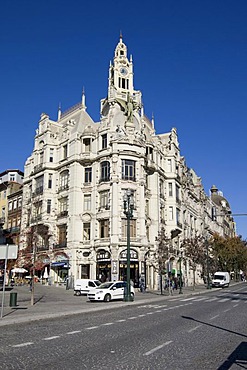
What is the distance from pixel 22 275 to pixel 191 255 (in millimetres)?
23556

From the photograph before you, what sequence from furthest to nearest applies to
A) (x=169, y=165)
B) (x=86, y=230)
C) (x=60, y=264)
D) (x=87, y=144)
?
1. (x=169, y=165)
2. (x=87, y=144)
3. (x=86, y=230)
4. (x=60, y=264)

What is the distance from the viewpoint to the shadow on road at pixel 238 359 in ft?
27.5

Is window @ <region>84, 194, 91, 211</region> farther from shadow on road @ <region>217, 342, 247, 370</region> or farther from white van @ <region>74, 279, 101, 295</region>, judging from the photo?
shadow on road @ <region>217, 342, 247, 370</region>

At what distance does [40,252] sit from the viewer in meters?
52.1

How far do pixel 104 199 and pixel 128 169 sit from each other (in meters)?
4.68

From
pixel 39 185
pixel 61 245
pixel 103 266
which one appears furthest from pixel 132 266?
pixel 39 185

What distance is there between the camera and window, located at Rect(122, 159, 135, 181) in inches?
1948

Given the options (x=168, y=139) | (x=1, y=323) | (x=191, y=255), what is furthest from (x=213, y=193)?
(x=1, y=323)

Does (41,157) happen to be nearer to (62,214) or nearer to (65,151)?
(65,151)

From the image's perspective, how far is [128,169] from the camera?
163 ft

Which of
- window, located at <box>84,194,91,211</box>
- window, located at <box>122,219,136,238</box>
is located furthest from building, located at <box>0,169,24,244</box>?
window, located at <box>122,219,136,238</box>

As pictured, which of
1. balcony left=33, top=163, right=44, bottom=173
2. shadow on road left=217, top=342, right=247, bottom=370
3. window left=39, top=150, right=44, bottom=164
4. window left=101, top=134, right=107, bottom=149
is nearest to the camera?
shadow on road left=217, top=342, right=247, bottom=370

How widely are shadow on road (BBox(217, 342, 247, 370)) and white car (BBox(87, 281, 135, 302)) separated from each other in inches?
796

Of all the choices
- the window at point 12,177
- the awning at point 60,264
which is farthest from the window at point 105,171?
the window at point 12,177
